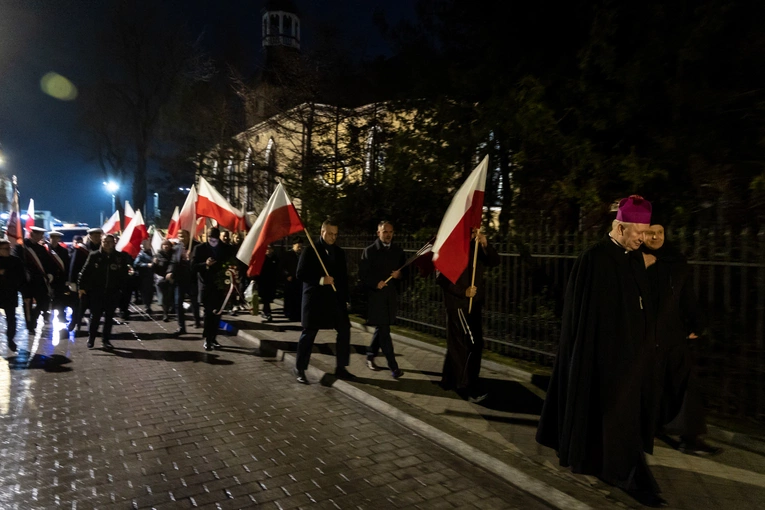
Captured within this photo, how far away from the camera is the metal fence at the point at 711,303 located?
5172mm

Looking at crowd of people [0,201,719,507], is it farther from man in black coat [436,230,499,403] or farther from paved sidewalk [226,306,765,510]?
paved sidewalk [226,306,765,510]

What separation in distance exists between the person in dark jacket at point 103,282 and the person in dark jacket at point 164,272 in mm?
2442

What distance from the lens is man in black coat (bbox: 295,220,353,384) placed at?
22.5ft

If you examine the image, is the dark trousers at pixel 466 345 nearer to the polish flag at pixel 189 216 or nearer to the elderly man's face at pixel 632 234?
the elderly man's face at pixel 632 234

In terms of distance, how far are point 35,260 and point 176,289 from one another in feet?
8.08

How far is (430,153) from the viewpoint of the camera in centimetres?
1073

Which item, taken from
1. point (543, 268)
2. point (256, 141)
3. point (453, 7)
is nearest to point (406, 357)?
point (543, 268)

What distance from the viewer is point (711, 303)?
5.42 meters

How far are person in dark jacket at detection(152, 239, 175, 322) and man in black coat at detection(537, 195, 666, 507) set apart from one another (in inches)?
381

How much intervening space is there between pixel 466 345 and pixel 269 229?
3002mm

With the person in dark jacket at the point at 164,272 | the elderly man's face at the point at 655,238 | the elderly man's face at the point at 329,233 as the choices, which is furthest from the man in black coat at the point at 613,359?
the person in dark jacket at the point at 164,272

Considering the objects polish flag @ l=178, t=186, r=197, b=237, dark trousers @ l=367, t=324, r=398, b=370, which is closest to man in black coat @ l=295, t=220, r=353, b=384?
dark trousers @ l=367, t=324, r=398, b=370

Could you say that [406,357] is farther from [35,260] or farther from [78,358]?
[35,260]

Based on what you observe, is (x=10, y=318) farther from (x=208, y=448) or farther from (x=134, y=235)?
(x=208, y=448)
